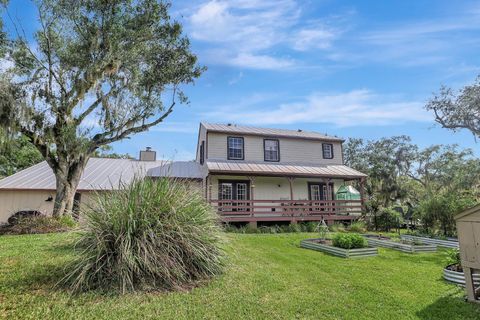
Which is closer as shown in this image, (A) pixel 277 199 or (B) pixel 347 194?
(B) pixel 347 194

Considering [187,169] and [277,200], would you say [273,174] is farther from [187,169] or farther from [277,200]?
[187,169]

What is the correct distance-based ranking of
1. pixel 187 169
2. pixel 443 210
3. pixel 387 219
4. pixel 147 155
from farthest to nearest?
pixel 147 155 < pixel 187 169 < pixel 387 219 < pixel 443 210

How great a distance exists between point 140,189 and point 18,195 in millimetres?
14837

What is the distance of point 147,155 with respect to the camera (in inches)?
834

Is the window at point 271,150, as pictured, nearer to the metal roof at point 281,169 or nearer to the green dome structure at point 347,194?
the metal roof at point 281,169

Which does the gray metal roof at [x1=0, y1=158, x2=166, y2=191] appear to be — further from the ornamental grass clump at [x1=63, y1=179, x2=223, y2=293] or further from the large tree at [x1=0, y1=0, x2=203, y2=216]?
the ornamental grass clump at [x1=63, y1=179, x2=223, y2=293]

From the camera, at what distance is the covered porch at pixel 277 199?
15.0 m

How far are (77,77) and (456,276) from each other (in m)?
14.4

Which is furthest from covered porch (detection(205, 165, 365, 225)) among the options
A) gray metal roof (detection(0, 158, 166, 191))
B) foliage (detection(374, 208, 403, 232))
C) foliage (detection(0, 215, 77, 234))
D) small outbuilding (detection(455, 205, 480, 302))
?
small outbuilding (detection(455, 205, 480, 302))

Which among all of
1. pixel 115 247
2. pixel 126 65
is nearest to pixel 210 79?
pixel 126 65

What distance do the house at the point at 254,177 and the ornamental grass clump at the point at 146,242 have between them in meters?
8.89

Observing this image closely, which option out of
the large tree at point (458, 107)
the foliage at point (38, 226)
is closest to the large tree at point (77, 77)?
the foliage at point (38, 226)

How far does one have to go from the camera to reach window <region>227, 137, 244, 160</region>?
17.2 meters

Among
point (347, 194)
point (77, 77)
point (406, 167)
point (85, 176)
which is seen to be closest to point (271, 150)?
point (347, 194)
